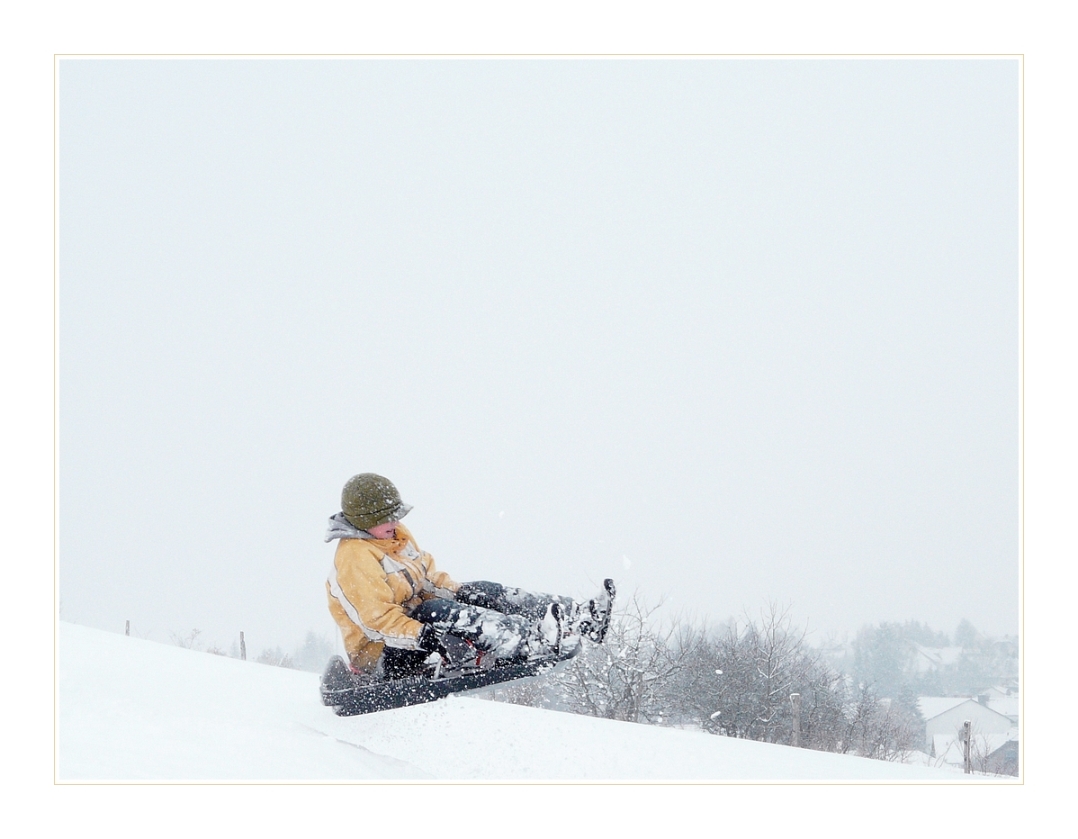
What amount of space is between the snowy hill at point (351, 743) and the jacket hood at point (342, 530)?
821 mm

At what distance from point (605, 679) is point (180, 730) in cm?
2263

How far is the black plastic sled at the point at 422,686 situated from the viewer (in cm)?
409

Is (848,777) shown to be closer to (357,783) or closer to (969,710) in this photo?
(357,783)

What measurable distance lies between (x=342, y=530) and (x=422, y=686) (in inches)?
31.4

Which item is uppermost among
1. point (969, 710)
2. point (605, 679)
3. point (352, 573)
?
point (352, 573)

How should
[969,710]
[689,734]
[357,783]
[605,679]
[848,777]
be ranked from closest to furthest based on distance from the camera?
[357,783], [848,777], [689,734], [605,679], [969,710]

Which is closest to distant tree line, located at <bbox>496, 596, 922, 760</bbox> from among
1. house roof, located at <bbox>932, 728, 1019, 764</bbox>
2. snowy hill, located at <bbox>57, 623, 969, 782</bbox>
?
house roof, located at <bbox>932, 728, 1019, 764</bbox>

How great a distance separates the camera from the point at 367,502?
4172 mm

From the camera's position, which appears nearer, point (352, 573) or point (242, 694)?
Result: point (352, 573)

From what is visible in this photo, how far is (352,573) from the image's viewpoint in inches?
160

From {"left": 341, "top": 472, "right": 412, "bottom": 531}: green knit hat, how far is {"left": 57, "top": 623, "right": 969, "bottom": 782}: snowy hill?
882mm

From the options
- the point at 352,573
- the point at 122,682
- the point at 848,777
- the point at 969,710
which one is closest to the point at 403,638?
the point at 352,573

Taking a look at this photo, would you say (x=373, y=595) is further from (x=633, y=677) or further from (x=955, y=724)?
(x=955, y=724)

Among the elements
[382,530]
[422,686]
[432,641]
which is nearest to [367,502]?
[382,530]
